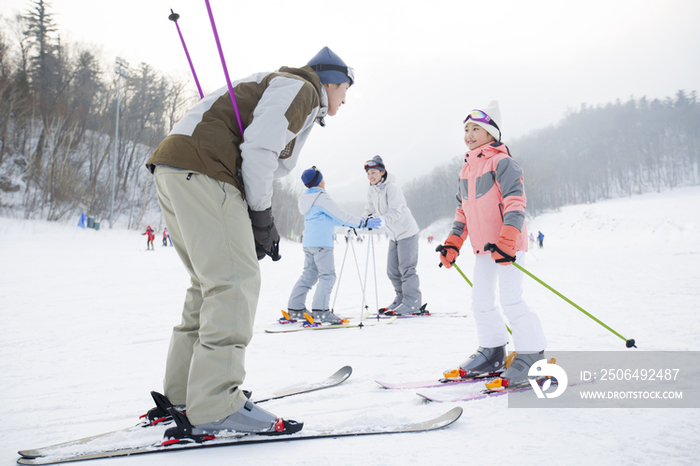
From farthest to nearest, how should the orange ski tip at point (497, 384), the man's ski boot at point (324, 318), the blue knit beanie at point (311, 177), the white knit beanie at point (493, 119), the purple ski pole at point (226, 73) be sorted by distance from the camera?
the blue knit beanie at point (311, 177), the man's ski boot at point (324, 318), the white knit beanie at point (493, 119), the orange ski tip at point (497, 384), the purple ski pole at point (226, 73)

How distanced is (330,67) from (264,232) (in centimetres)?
102

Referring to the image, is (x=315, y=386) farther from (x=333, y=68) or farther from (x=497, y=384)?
(x=333, y=68)

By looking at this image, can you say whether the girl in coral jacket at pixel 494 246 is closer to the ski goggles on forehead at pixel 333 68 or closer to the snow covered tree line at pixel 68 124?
the ski goggles on forehead at pixel 333 68

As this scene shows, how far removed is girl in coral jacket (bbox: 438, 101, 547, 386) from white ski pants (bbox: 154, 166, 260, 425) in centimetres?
150

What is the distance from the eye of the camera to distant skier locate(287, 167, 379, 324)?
459cm

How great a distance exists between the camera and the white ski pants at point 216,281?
1529mm

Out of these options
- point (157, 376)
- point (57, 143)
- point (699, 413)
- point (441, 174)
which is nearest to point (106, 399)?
point (157, 376)

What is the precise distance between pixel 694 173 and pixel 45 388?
93.0m

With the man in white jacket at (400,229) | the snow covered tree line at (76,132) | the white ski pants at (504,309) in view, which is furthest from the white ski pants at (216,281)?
the snow covered tree line at (76,132)

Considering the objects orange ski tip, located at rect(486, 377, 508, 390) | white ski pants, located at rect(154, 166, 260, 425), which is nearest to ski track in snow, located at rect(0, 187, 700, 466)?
orange ski tip, located at rect(486, 377, 508, 390)

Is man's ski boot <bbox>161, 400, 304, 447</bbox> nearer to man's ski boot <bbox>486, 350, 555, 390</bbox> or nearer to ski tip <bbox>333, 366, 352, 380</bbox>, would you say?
ski tip <bbox>333, 366, 352, 380</bbox>

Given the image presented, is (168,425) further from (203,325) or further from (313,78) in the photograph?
(313,78)

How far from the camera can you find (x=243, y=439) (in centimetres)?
158

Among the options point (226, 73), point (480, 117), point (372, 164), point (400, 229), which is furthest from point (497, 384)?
point (372, 164)
